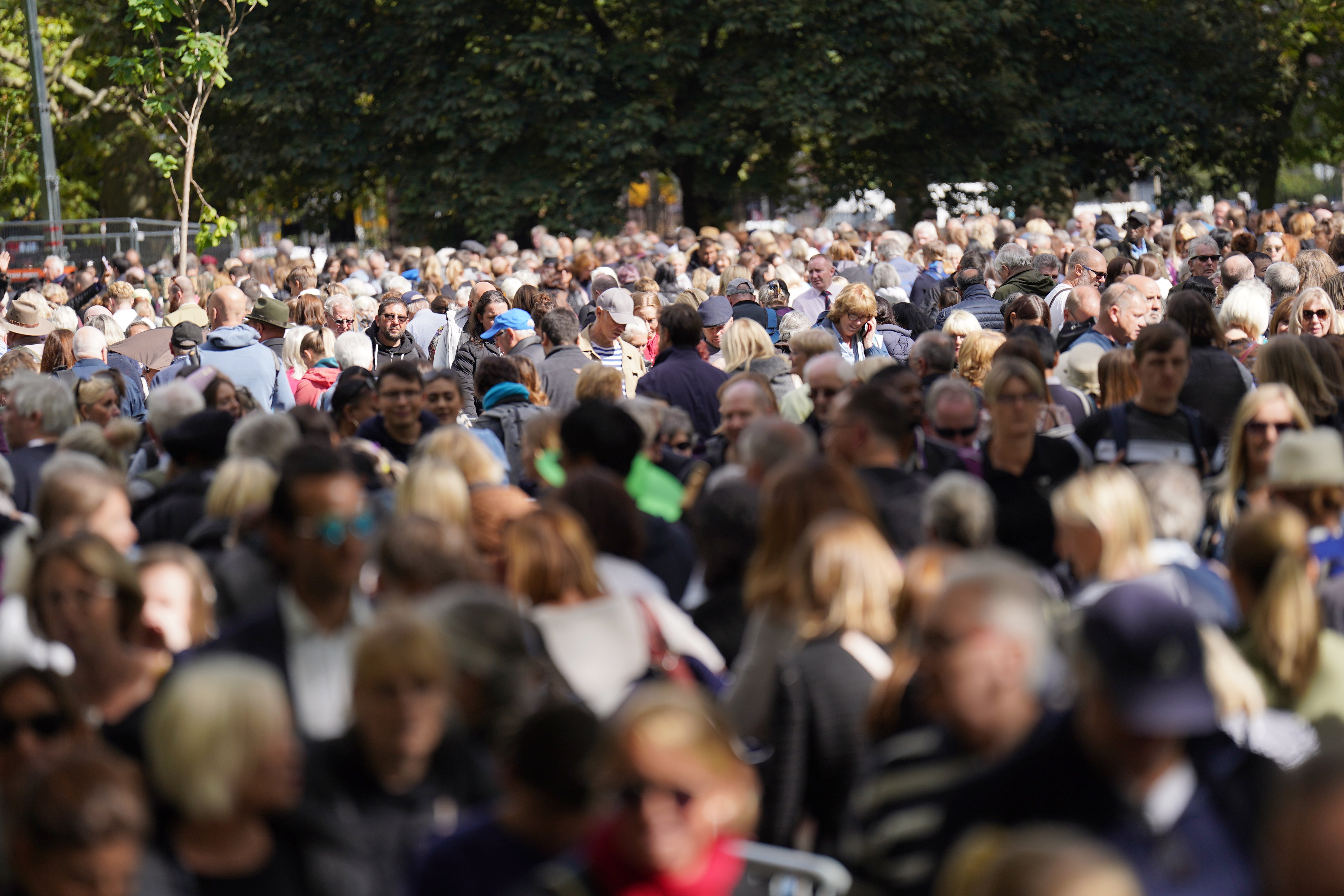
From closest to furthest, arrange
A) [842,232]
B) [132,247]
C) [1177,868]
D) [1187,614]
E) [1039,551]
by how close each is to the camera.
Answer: [1177,868] < [1187,614] < [1039,551] < [842,232] < [132,247]

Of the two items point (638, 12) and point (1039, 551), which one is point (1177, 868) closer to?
point (1039, 551)

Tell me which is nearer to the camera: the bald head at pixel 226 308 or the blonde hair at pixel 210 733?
the blonde hair at pixel 210 733

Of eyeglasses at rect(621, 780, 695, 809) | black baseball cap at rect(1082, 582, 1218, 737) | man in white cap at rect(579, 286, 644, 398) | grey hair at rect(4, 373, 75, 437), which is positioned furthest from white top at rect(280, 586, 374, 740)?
man in white cap at rect(579, 286, 644, 398)

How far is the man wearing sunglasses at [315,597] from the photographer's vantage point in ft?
13.1

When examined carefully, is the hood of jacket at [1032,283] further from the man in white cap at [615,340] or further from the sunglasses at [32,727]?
the sunglasses at [32,727]

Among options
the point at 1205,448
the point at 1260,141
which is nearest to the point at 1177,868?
the point at 1205,448

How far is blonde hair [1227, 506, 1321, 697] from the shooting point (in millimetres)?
3939

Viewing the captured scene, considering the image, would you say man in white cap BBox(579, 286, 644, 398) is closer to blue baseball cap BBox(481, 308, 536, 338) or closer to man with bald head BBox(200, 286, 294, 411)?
blue baseball cap BBox(481, 308, 536, 338)

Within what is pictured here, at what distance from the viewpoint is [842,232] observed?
18.4 m

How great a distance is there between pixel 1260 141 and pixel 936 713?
100.0 ft

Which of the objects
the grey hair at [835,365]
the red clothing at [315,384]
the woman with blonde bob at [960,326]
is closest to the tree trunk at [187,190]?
the red clothing at [315,384]

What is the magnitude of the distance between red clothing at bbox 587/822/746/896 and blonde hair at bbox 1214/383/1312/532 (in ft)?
11.3

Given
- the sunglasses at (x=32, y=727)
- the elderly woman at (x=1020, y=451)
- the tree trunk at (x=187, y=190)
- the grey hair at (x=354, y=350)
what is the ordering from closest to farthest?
1. the sunglasses at (x=32, y=727)
2. the elderly woman at (x=1020, y=451)
3. the grey hair at (x=354, y=350)
4. the tree trunk at (x=187, y=190)

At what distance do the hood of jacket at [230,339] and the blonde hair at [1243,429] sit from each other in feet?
18.7
